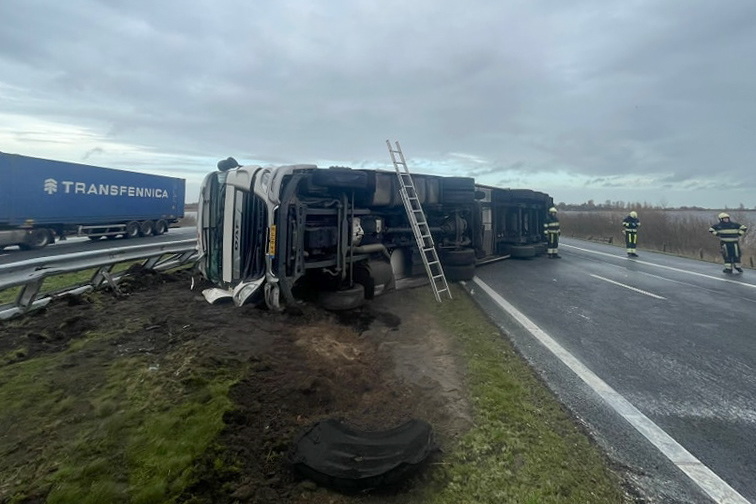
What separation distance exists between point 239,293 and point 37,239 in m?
15.1

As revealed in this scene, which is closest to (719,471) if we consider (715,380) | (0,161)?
(715,380)

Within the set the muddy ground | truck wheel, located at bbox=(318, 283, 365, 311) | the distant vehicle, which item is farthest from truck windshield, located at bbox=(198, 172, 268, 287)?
the distant vehicle

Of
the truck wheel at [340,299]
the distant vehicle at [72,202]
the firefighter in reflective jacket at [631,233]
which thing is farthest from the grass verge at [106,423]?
the firefighter in reflective jacket at [631,233]

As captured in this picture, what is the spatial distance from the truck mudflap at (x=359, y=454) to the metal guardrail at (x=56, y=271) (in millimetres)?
3790

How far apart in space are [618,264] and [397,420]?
11.9m

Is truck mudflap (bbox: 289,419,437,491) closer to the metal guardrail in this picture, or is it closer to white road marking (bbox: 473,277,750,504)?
white road marking (bbox: 473,277,750,504)

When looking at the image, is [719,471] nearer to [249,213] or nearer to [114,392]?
[114,392]

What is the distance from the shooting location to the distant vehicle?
47.3ft

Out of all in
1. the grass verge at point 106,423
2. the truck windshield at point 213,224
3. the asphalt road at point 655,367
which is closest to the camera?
the grass verge at point 106,423

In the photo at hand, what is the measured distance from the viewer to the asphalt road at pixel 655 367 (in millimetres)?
2434

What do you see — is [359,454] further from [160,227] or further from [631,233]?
[160,227]

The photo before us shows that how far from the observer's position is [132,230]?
68.4 ft

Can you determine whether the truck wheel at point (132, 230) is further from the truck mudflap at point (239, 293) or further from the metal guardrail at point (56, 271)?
the truck mudflap at point (239, 293)

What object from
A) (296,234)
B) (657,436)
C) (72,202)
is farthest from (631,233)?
(72,202)
